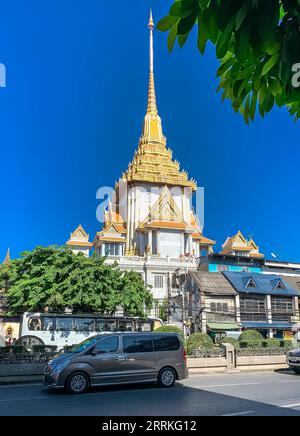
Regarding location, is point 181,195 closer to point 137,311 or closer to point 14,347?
point 137,311

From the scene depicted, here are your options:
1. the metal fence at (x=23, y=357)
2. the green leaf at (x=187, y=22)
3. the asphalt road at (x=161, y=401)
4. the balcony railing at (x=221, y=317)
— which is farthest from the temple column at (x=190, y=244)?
the green leaf at (x=187, y=22)

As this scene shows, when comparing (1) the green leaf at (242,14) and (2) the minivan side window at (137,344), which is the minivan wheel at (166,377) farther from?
(1) the green leaf at (242,14)

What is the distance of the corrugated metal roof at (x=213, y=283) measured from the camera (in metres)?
42.5

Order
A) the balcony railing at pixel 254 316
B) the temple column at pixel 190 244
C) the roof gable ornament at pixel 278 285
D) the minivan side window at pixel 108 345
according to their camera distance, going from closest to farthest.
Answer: the minivan side window at pixel 108 345, the balcony railing at pixel 254 316, the roof gable ornament at pixel 278 285, the temple column at pixel 190 244

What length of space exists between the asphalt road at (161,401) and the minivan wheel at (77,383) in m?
0.28

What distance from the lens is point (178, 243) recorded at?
60.8 metres

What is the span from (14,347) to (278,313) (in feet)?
108

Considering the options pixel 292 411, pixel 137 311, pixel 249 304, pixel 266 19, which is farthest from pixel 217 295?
pixel 266 19

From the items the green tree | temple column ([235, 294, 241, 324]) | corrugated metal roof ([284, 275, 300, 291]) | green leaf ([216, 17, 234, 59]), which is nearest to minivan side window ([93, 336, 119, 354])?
the green tree

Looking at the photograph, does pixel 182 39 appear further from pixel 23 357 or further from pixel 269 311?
pixel 269 311

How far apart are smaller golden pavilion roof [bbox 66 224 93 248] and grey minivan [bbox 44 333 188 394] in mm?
48370

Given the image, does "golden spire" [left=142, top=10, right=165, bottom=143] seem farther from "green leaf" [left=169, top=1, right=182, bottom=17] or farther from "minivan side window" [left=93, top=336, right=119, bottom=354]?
"green leaf" [left=169, top=1, right=182, bottom=17]

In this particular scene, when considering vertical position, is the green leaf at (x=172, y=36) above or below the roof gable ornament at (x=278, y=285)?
below

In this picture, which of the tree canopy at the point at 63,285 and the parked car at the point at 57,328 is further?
the tree canopy at the point at 63,285
